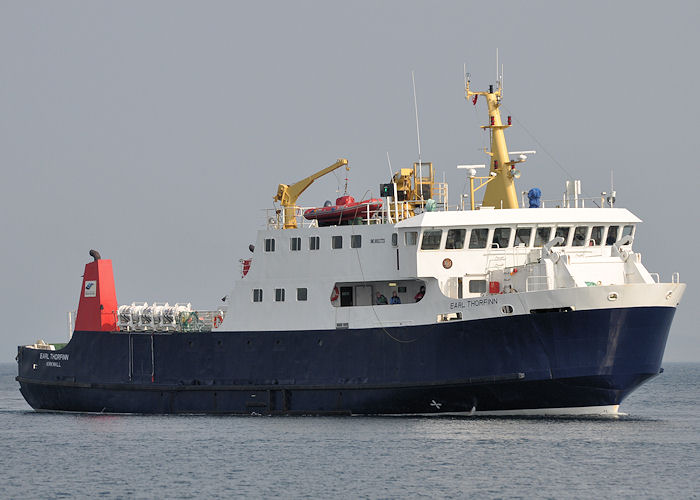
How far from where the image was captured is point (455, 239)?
30.9 meters

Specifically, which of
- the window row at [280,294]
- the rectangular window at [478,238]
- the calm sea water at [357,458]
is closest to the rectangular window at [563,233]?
the rectangular window at [478,238]

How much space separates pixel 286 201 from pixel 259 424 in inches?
272

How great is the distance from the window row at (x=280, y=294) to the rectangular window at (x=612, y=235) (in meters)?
8.02

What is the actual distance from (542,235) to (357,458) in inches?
337

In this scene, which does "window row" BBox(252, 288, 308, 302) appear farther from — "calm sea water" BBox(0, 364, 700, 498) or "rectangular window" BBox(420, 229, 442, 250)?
"rectangular window" BBox(420, 229, 442, 250)

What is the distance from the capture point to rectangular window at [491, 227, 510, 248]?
30.9m

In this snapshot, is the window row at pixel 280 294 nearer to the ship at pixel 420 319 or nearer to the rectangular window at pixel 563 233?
the ship at pixel 420 319

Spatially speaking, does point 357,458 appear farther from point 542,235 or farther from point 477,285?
point 542,235

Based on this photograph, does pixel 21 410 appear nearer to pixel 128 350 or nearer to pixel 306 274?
pixel 128 350

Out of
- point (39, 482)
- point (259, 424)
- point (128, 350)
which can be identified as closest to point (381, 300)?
point (259, 424)

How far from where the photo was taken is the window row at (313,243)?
3212cm

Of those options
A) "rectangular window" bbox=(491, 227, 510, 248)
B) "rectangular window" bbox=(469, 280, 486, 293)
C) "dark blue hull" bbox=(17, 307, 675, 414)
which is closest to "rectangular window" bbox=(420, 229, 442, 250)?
"rectangular window" bbox=(469, 280, 486, 293)

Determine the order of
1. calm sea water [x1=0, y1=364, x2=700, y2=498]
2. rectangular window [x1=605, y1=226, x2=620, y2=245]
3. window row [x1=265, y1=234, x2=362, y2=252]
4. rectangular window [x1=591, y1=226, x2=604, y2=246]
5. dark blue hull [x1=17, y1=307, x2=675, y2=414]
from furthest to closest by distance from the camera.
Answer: window row [x1=265, y1=234, x2=362, y2=252] → rectangular window [x1=605, y1=226, x2=620, y2=245] → rectangular window [x1=591, y1=226, x2=604, y2=246] → dark blue hull [x1=17, y1=307, x2=675, y2=414] → calm sea water [x1=0, y1=364, x2=700, y2=498]

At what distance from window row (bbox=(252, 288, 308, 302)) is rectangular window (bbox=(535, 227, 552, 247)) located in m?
6.26
